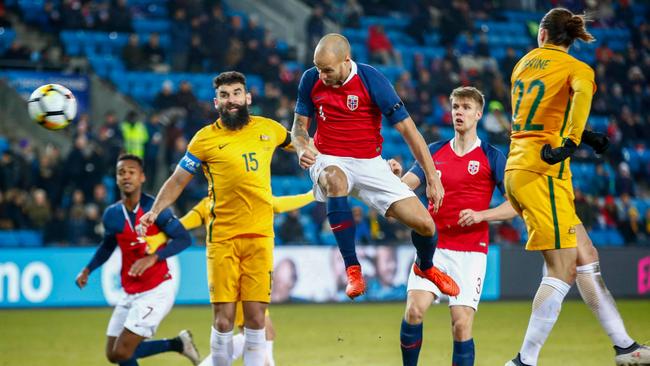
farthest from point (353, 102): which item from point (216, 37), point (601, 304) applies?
point (216, 37)

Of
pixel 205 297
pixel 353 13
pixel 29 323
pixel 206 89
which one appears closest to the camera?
pixel 29 323

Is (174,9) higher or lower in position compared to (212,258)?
higher

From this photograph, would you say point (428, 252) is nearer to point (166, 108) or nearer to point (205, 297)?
point (205, 297)

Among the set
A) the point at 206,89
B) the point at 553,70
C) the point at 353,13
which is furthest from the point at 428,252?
the point at 353,13

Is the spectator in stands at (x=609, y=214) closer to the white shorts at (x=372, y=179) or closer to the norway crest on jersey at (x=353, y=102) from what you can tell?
the white shorts at (x=372, y=179)

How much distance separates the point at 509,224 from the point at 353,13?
315 inches

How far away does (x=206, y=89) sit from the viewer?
20.9 meters

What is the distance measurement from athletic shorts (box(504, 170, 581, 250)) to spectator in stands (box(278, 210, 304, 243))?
10401mm

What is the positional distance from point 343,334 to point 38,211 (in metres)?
6.69

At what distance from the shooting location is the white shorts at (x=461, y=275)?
7.39 meters

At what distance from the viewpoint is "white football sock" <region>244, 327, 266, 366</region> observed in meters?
7.48

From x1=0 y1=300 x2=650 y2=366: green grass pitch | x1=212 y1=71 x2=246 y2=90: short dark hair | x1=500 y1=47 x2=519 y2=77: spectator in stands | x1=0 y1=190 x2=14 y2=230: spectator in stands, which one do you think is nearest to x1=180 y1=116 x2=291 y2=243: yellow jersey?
x1=212 y1=71 x2=246 y2=90: short dark hair

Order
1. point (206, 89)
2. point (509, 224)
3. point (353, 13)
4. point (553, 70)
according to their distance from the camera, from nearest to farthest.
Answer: point (553, 70), point (509, 224), point (206, 89), point (353, 13)

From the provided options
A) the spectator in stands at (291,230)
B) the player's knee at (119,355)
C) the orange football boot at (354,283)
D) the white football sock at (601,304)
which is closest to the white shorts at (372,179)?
the orange football boot at (354,283)
